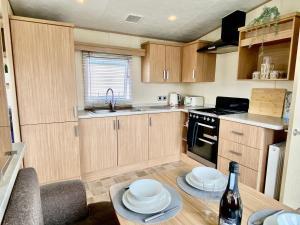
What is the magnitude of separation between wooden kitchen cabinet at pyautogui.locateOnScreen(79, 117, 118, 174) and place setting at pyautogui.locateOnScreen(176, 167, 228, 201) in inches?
64.4

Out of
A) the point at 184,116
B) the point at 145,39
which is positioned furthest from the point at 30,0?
the point at 184,116

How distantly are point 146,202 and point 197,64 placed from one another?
2725 millimetres

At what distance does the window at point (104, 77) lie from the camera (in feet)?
9.83

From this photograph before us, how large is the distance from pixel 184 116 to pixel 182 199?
235 cm

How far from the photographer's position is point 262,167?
2100 millimetres

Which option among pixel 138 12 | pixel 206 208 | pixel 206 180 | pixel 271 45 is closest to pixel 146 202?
pixel 206 208

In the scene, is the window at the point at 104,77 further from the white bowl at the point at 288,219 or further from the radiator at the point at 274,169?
the white bowl at the point at 288,219

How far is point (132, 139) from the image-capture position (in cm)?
287

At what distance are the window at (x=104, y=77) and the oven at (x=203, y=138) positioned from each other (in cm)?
121

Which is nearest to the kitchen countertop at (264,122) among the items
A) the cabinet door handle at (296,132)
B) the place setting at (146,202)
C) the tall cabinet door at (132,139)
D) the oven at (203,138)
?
the cabinet door handle at (296,132)

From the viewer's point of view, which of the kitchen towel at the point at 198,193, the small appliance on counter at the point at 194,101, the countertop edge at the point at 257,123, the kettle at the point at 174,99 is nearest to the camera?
the kitchen towel at the point at 198,193

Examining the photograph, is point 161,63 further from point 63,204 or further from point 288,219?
point 288,219

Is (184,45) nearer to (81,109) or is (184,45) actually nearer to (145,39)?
(145,39)

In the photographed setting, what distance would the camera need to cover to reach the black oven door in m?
2.67
